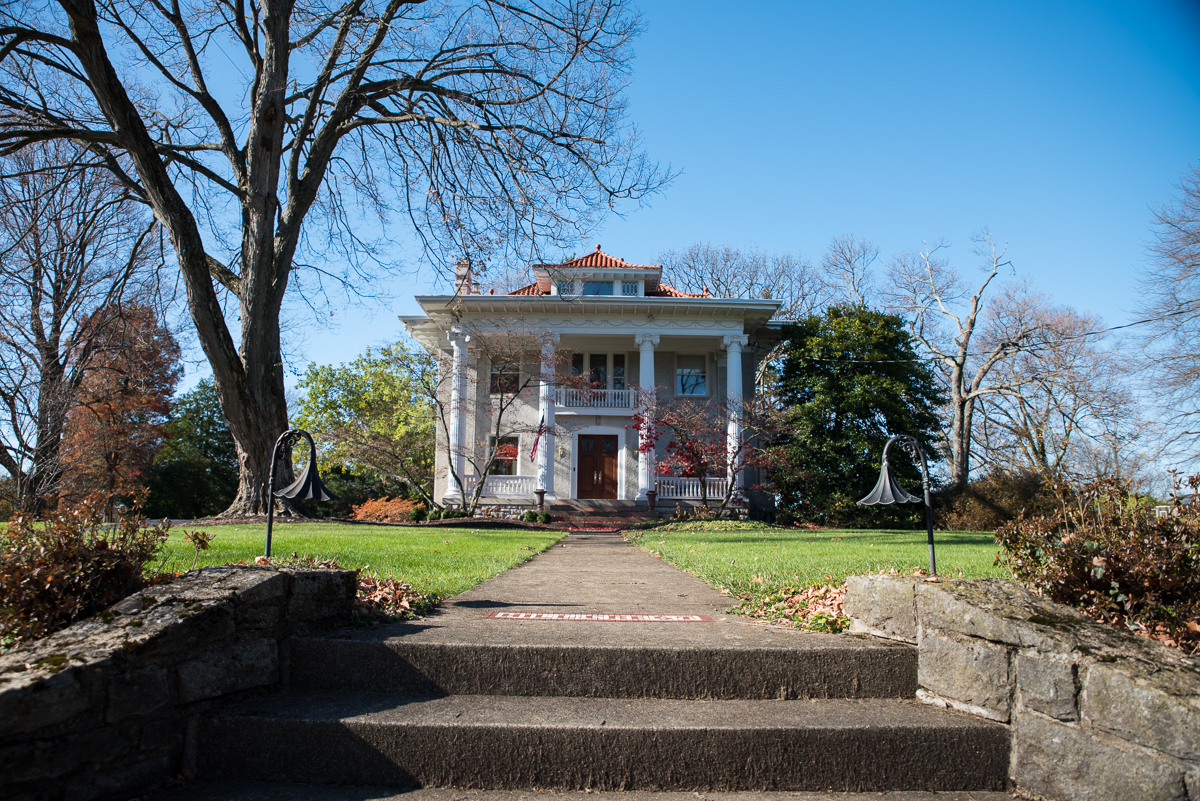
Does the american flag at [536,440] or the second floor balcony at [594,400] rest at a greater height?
the second floor balcony at [594,400]

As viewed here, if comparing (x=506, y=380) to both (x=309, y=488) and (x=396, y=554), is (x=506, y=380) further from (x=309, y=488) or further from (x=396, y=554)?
(x=309, y=488)

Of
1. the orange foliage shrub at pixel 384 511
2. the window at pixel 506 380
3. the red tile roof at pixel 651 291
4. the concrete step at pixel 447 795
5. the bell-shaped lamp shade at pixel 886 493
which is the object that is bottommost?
the orange foliage shrub at pixel 384 511

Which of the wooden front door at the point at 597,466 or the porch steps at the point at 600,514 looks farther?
the wooden front door at the point at 597,466

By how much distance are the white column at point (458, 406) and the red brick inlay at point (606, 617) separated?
17.4 metres

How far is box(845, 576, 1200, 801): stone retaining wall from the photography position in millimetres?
2428

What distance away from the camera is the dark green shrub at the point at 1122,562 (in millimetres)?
2975

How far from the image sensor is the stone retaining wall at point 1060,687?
7.97 feet

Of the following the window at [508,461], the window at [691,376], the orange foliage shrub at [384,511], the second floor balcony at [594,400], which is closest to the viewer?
the orange foliage shrub at [384,511]

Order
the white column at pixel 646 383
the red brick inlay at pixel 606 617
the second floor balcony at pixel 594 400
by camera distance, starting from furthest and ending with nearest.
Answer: the second floor balcony at pixel 594 400
the white column at pixel 646 383
the red brick inlay at pixel 606 617

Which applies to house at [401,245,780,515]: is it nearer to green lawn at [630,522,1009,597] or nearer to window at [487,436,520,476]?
window at [487,436,520,476]

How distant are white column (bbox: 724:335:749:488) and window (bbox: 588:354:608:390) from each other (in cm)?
453

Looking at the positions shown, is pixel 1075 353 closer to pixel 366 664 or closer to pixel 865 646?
pixel 865 646

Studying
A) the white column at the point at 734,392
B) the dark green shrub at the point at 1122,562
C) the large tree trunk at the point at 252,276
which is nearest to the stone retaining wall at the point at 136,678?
the dark green shrub at the point at 1122,562

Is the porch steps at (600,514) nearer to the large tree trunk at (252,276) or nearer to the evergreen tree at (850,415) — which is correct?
the evergreen tree at (850,415)
